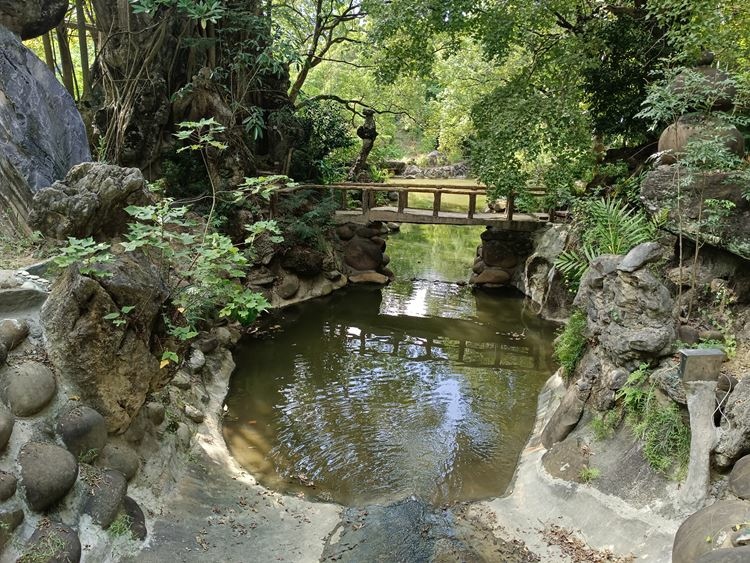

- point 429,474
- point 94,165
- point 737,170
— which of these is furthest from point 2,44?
point 737,170

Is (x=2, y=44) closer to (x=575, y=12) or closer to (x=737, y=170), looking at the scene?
(x=737, y=170)

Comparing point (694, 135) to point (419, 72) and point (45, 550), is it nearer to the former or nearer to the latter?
point (419, 72)

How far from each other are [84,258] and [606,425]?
474cm

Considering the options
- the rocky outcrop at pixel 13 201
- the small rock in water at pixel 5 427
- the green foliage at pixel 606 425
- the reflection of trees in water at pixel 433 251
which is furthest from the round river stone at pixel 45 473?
the reflection of trees in water at pixel 433 251

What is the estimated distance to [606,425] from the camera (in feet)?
17.7

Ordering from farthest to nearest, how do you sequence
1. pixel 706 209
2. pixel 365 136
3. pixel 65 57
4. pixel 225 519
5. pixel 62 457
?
pixel 365 136, pixel 65 57, pixel 706 209, pixel 225 519, pixel 62 457

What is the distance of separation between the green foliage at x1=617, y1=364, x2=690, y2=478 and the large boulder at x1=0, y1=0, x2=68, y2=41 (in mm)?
7591

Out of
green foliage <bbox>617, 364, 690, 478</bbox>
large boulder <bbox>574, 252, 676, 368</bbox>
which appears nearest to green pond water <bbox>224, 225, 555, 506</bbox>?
green foliage <bbox>617, 364, 690, 478</bbox>

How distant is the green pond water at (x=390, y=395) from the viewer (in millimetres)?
6008

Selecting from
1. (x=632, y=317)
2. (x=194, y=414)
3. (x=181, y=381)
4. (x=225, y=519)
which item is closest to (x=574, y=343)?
(x=632, y=317)

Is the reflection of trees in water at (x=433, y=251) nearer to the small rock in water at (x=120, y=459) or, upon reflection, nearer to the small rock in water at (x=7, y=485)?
the small rock in water at (x=120, y=459)

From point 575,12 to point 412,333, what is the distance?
6691 mm

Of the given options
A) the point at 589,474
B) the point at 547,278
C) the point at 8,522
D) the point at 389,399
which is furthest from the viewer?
the point at 547,278

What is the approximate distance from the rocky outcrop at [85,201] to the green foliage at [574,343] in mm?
4893
